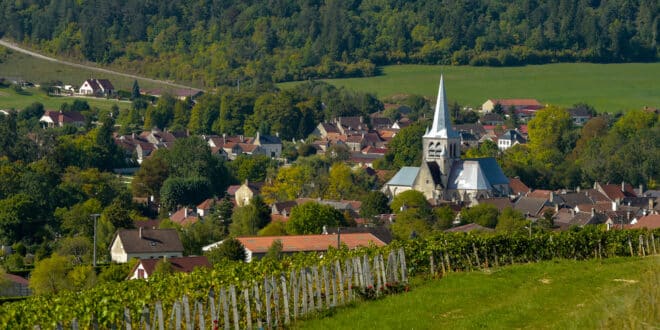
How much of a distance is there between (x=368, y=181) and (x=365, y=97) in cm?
4392

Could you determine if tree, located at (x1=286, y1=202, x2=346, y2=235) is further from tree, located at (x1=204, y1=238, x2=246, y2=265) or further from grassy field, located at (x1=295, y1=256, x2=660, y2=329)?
grassy field, located at (x1=295, y1=256, x2=660, y2=329)

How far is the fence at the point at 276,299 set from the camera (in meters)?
21.2

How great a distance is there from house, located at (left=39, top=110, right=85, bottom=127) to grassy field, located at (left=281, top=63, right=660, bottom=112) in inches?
997

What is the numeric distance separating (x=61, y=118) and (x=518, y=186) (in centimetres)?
4615

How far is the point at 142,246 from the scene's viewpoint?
5491cm

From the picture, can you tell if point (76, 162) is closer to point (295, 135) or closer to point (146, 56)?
point (295, 135)

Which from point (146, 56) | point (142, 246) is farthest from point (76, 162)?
point (146, 56)

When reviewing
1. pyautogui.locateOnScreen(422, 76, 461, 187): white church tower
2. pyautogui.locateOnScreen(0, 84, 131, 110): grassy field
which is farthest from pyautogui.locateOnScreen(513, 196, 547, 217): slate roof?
pyautogui.locateOnScreen(0, 84, 131, 110): grassy field

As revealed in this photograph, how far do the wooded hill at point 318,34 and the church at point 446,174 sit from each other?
196 feet

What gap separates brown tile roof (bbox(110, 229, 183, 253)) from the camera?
54.6 m

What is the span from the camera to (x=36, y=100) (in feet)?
430

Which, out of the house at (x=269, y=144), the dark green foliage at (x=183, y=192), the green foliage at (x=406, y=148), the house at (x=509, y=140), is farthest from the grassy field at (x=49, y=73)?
the dark green foliage at (x=183, y=192)

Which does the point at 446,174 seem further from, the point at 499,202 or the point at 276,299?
the point at 276,299

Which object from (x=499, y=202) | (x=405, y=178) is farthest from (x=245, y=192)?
(x=499, y=202)
